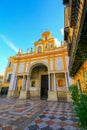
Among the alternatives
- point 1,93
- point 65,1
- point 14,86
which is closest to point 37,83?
point 14,86

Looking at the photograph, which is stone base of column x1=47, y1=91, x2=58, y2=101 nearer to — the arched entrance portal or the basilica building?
the basilica building

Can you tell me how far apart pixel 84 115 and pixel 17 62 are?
12629mm

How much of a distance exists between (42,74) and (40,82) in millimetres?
1349

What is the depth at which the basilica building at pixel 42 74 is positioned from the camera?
10193mm

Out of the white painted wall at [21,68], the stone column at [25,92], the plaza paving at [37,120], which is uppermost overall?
the white painted wall at [21,68]

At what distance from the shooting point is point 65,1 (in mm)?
4082

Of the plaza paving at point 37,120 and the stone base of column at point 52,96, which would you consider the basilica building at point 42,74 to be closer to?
the stone base of column at point 52,96

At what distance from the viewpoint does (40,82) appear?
43.6 ft

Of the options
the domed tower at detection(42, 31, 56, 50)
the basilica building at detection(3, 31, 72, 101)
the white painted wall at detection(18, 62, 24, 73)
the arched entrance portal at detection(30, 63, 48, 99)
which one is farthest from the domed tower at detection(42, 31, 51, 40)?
the white painted wall at detection(18, 62, 24, 73)

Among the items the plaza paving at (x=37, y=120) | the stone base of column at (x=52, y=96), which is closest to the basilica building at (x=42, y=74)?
the stone base of column at (x=52, y=96)

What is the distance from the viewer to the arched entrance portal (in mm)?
12859

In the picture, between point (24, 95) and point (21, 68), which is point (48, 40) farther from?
point (24, 95)

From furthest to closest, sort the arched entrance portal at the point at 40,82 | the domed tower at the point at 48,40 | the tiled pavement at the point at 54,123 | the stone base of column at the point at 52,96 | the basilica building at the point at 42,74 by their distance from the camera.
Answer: the domed tower at the point at 48,40 → the arched entrance portal at the point at 40,82 → the basilica building at the point at 42,74 → the stone base of column at the point at 52,96 → the tiled pavement at the point at 54,123

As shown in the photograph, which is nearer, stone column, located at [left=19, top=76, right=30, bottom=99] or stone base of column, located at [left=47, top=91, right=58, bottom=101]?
stone base of column, located at [left=47, top=91, right=58, bottom=101]
